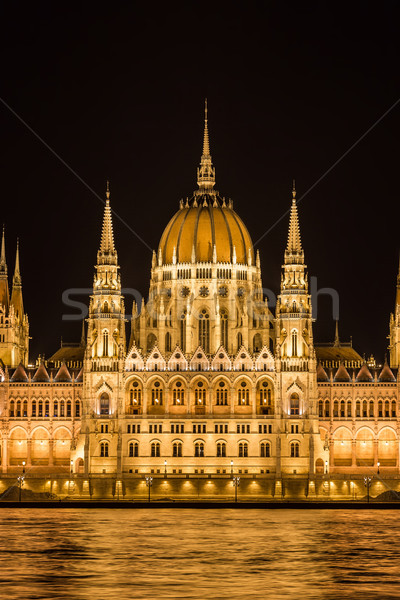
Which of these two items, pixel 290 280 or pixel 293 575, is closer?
pixel 293 575

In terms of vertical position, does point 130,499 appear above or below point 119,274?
below

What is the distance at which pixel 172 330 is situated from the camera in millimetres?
199625

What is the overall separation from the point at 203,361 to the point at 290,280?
14704 mm

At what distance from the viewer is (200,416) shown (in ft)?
602

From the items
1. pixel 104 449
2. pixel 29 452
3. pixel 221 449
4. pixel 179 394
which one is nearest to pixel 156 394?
pixel 179 394

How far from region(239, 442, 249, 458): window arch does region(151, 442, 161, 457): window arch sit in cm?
937

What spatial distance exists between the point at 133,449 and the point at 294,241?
31833 millimetres

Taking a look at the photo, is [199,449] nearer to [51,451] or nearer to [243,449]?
[243,449]

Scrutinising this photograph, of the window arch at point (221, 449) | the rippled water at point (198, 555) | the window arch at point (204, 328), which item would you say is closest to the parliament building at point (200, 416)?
the window arch at point (221, 449)

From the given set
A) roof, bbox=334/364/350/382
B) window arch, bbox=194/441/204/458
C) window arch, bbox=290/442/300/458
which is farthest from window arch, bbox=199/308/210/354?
window arch, bbox=290/442/300/458

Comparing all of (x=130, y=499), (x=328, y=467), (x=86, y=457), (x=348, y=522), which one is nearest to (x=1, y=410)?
(x=86, y=457)

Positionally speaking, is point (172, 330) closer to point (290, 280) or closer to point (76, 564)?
point (290, 280)

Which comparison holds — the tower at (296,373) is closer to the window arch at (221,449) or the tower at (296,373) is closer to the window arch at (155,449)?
the window arch at (221,449)

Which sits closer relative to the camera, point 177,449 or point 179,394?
point 177,449
